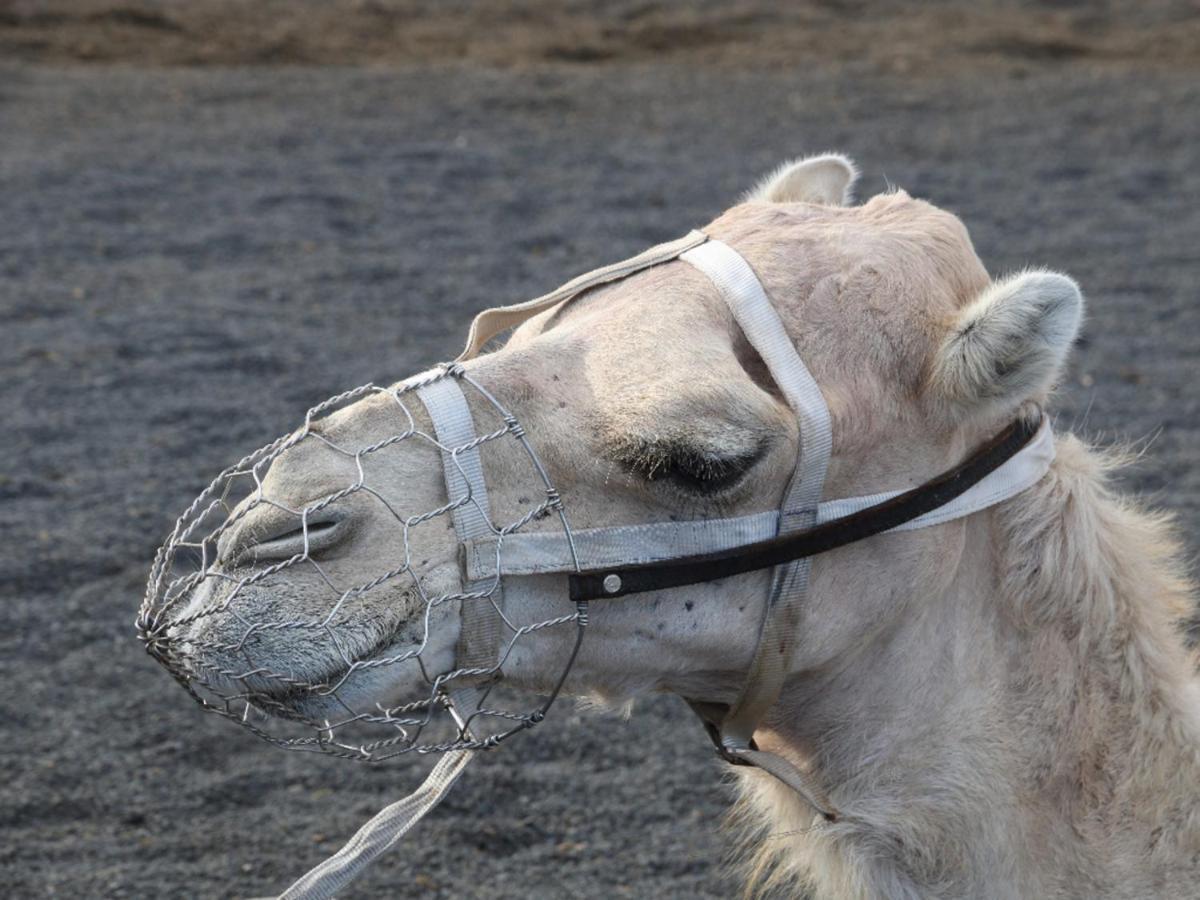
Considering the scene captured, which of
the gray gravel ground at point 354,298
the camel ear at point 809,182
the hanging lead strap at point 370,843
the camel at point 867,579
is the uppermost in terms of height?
the camel ear at point 809,182

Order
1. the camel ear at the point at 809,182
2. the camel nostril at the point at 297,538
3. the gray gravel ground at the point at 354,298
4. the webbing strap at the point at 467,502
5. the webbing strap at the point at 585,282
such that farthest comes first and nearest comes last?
the gray gravel ground at the point at 354,298, the camel ear at the point at 809,182, the webbing strap at the point at 585,282, the webbing strap at the point at 467,502, the camel nostril at the point at 297,538

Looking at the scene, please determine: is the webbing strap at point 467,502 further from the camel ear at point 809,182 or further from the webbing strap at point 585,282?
the camel ear at point 809,182

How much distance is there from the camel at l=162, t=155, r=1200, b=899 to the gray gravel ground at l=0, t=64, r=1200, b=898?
1568 millimetres

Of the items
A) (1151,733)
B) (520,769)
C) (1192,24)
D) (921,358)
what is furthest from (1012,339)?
(1192,24)

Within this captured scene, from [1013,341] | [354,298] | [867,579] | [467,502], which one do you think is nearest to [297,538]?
[467,502]

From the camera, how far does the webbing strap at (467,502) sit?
7.08 ft

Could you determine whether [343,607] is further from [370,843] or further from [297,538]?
[370,843]

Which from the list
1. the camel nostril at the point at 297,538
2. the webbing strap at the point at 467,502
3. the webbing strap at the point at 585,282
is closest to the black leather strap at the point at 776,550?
the webbing strap at the point at 467,502

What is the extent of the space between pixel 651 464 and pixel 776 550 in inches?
10.1

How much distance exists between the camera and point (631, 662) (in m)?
2.31

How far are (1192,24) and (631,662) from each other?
1179 cm

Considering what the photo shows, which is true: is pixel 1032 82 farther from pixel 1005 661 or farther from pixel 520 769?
pixel 1005 661

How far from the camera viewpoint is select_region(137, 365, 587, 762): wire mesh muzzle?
6.75ft

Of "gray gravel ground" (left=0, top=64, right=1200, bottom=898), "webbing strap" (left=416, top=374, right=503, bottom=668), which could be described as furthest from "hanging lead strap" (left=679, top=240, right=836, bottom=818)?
"gray gravel ground" (left=0, top=64, right=1200, bottom=898)
